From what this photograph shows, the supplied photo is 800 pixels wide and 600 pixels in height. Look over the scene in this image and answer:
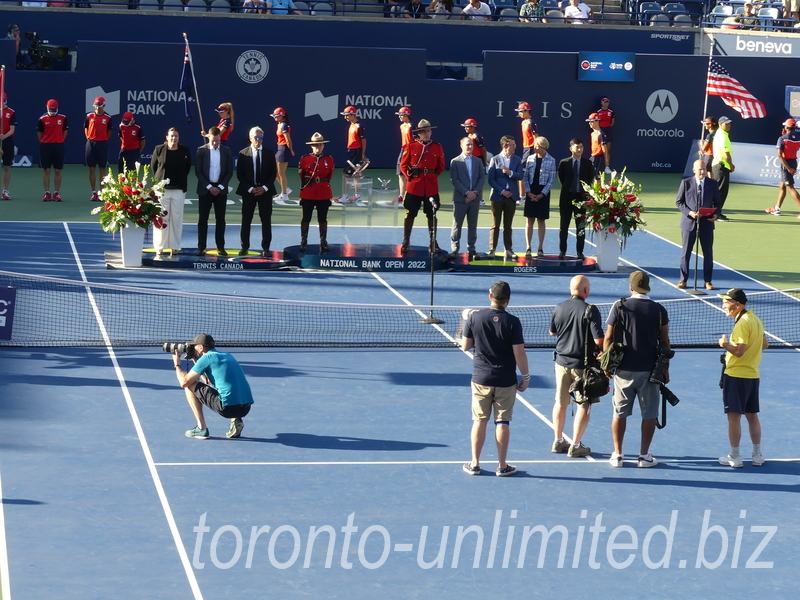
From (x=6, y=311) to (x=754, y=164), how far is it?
22442mm

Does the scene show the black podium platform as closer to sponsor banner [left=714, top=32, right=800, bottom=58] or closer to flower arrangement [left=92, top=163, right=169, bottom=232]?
flower arrangement [left=92, top=163, right=169, bottom=232]

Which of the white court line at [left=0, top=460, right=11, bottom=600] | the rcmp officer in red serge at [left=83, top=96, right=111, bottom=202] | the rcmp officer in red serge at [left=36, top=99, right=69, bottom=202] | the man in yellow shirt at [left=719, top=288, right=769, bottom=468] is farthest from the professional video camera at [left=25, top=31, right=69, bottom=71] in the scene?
the man in yellow shirt at [left=719, top=288, right=769, bottom=468]

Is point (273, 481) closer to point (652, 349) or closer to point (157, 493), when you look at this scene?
point (157, 493)

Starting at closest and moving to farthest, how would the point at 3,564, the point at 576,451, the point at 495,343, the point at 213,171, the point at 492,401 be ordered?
the point at 3,564
the point at 495,343
the point at 492,401
the point at 576,451
the point at 213,171

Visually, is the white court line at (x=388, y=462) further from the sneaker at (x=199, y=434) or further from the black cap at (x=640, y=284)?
the black cap at (x=640, y=284)

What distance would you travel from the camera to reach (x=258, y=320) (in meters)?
16.2

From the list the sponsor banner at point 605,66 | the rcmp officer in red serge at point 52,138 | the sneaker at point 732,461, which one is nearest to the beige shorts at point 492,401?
the sneaker at point 732,461

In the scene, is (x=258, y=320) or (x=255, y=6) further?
A: (x=255, y=6)

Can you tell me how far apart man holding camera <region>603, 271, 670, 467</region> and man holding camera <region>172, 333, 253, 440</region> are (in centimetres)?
343

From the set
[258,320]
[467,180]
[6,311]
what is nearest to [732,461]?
[258,320]

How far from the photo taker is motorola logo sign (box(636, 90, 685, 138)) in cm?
3225

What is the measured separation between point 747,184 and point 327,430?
73.7 ft

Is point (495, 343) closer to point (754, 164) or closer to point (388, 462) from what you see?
point (388, 462)

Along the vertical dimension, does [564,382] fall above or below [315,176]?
below
